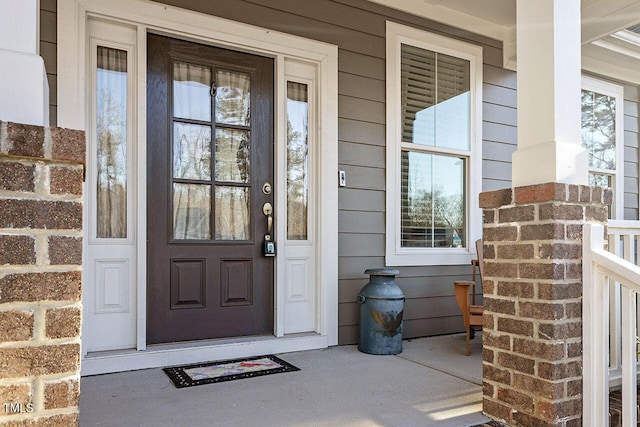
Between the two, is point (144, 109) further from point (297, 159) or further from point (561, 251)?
point (561, 251)

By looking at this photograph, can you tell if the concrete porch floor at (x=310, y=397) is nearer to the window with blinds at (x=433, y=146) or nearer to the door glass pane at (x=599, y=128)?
the window with blinds at (x=433, y=146)

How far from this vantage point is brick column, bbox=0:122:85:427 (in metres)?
1.04

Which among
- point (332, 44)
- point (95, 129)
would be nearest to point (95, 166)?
point (95, 129)

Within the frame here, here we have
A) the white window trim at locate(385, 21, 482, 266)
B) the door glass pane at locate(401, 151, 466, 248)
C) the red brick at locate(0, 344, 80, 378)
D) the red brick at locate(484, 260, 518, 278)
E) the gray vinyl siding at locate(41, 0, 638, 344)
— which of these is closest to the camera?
the red brick at locate(0, 344, 80, 378)

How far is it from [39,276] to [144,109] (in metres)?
1.99

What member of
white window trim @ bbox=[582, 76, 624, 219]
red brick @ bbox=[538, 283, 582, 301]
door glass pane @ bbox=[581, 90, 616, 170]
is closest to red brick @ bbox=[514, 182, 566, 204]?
red brick @ bbox=[538, 283, 582, 301]

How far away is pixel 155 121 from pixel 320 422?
2079 millimetres

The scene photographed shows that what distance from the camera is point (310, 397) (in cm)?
229

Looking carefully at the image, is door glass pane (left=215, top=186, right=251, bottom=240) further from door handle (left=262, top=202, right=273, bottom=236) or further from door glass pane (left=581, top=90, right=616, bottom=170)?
door glass pane (left=581, top=90, right=616, bottom=170)

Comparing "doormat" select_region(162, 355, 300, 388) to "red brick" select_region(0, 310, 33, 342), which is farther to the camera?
"doormat" select_region(162, 355, 300, 388)

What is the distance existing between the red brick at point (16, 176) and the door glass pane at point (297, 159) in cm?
232

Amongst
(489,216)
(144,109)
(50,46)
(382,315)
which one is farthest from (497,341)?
(50,46)

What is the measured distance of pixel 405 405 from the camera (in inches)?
86.4

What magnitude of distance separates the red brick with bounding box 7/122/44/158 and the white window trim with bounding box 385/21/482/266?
281 centimetres
